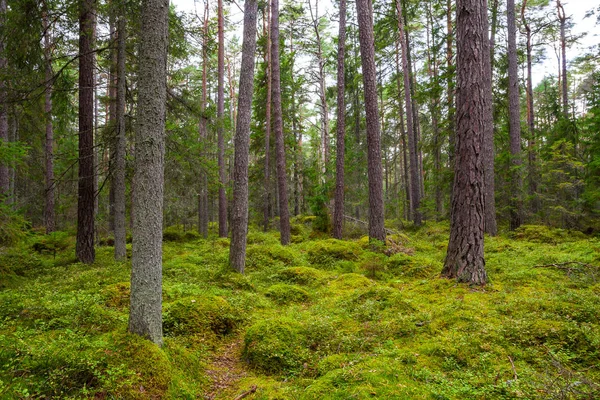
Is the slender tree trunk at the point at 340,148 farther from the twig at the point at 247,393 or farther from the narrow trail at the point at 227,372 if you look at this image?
the twig at the point at 247,393

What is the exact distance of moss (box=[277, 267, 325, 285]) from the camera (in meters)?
8.30

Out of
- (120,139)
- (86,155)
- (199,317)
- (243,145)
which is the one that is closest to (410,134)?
(243,145)

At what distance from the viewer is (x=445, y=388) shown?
10.3ft

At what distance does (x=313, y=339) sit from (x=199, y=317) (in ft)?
6.12

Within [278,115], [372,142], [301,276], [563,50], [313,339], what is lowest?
[313,339]

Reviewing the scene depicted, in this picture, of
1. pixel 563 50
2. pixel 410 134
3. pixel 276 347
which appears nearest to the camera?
pixel 276 347

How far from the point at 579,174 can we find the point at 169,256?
1791cm

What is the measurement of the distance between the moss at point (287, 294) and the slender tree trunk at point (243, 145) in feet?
5.05

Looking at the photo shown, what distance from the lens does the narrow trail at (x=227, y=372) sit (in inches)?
145

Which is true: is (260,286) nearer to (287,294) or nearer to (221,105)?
(287,294)

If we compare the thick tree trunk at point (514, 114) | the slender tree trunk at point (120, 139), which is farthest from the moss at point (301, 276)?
the thick tree trunk at point (514, 114)

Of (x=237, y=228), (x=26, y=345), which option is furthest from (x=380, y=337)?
(x=237, y=228)

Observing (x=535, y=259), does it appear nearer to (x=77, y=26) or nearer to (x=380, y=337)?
(x=380, y=337)

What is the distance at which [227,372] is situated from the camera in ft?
13.9
